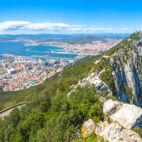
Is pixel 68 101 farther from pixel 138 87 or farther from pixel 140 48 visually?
pixel 140 48

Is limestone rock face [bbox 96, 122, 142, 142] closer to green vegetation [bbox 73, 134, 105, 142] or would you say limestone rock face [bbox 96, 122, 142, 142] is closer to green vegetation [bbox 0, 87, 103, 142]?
green vegetation [bbox 73, 134, 105, 142]

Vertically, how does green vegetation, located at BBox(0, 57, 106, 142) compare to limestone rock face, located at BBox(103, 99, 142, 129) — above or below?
below

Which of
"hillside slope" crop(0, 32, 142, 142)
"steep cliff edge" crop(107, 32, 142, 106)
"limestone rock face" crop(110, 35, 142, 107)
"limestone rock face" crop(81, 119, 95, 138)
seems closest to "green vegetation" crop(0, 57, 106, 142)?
"hillside slope" crop(0, 32, 142, 142)

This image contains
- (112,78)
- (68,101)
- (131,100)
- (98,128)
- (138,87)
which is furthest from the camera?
(138,87)

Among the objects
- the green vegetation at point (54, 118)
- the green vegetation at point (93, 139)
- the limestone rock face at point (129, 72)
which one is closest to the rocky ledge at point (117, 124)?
the green vegetation at point (93, 139)

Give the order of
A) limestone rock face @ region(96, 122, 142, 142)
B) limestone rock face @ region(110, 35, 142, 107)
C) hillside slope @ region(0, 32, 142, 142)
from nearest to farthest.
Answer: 1. limestone rock face @ region(96, 122, 142, 142)
2. hillside slope @ region(0, 32, 142, 142)
3. limestone rock face @ region(110, 35, 142, 107)

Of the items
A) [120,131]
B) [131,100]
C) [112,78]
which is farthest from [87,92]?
[131,100]

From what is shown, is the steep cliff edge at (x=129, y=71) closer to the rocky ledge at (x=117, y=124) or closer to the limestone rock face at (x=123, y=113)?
the limestone rock face at (x=123, y=113)

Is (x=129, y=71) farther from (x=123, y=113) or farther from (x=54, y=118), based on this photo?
(x=123, y=113)
